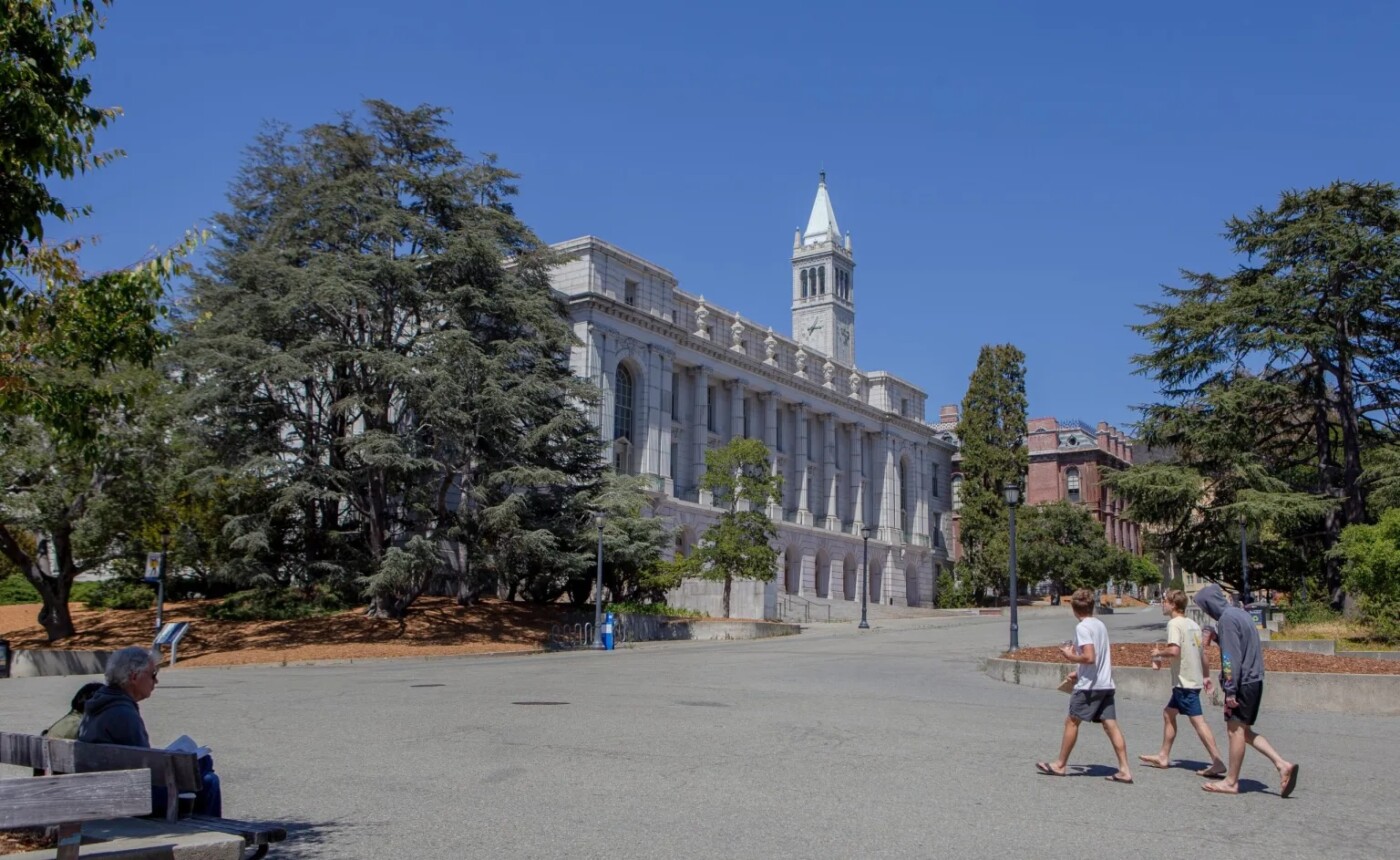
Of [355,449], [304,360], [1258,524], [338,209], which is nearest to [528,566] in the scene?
[355,449]

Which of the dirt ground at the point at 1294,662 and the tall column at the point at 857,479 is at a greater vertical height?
the tall column at the point at 857,479

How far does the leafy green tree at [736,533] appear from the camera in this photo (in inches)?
1784

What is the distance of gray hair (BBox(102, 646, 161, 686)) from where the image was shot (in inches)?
261

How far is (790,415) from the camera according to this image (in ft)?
259

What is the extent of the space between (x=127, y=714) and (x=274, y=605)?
32592mm

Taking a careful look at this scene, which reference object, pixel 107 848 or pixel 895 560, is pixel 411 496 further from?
pixel 895 560

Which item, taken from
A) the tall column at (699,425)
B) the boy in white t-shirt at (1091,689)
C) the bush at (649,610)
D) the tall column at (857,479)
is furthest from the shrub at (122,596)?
the tall column at (857,479)

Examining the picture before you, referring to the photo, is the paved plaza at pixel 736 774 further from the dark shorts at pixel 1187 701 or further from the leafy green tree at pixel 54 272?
the leafy green tree at pixel 54 272

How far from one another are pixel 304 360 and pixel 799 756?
27965mm

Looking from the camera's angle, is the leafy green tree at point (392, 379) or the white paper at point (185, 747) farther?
the leafy green tree at point (392, 379)

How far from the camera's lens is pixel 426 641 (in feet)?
108

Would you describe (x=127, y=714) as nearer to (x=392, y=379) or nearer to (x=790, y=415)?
(x=392, y=379)

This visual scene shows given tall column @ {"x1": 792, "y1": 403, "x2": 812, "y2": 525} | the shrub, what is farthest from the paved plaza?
tall column @ {"x1": 792, "y1": 403, "x2": 812, "y2": 525}

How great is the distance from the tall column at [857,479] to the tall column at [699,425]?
1986 centimetres
